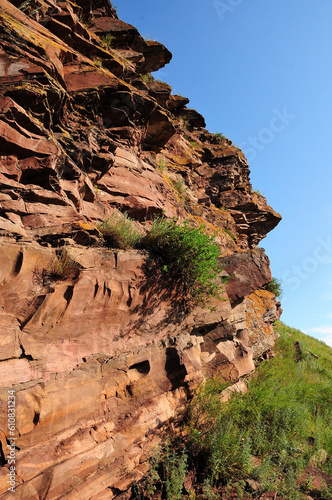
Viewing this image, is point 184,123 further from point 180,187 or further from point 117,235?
point 117,235

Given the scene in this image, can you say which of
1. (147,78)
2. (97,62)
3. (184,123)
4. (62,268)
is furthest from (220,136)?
(62,268)

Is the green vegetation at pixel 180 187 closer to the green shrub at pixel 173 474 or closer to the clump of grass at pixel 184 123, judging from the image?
the clump of grass at pixel 184 123

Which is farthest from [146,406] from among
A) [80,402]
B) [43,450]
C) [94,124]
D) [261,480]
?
[94,124]

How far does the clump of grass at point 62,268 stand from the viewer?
12.1 feet

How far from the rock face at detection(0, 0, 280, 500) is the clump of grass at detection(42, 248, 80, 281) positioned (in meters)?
0.02

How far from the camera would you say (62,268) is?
3717 mm

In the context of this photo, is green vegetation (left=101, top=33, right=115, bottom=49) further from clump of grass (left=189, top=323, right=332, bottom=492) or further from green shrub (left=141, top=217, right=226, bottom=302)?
clump of grass (left=189, top=323, right=332, bottom=492)

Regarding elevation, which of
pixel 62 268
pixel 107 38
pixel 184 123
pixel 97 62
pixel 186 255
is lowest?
pixel 62 268

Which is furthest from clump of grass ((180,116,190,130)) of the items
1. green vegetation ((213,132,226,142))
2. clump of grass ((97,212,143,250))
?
clump of grass ((97,212,143,250))

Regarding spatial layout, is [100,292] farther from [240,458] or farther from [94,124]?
[94,124]

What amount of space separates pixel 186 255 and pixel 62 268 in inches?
90.2

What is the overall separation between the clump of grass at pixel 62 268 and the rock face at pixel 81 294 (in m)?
0.02

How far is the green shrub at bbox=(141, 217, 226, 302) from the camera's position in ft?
→ 16.8

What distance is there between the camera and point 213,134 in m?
15.1
